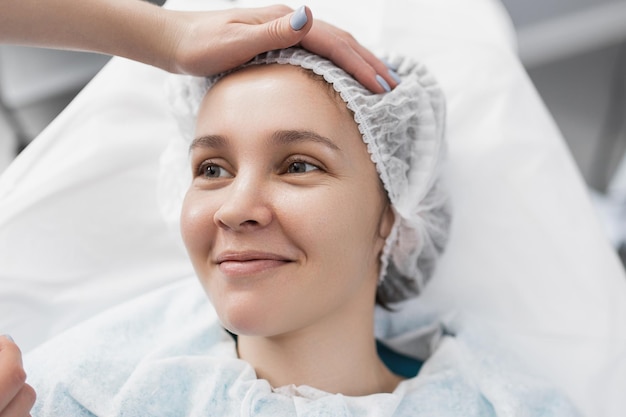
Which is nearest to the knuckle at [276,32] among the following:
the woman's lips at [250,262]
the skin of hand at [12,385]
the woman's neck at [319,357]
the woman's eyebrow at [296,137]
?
the woman's eyebrow at [296,137]

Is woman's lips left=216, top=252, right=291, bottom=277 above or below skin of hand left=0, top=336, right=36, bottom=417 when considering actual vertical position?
above

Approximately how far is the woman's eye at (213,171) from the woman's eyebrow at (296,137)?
0.11 metres

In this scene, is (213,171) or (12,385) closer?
(12,385)

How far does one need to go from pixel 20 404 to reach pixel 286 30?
0.64m

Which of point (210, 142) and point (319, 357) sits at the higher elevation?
point (210, 142)

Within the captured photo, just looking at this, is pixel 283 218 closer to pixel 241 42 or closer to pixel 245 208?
pixel 245 208

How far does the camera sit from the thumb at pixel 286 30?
107 cm

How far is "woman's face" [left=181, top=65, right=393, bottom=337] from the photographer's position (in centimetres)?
104

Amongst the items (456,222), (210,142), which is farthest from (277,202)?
(456,222)

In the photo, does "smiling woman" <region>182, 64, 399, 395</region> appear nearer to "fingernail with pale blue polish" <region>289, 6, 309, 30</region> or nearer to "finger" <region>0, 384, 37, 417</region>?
"fingernail with pale blue polish" <region>289, 6, 309, 30</region>

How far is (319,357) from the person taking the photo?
1.18m

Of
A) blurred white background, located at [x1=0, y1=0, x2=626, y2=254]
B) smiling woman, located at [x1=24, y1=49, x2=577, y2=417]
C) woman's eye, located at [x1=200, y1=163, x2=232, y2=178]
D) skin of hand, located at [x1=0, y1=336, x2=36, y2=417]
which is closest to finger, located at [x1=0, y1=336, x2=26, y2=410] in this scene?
skin of hand, located at [x1=0, y1=336, x2=36, y2=417]

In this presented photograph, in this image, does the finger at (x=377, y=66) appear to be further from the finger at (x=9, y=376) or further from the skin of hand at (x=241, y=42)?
the finger at (x=9, y=376)

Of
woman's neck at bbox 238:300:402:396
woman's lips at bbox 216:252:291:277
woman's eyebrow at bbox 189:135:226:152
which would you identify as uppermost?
woman's eyebrow at bbox 189:135:226:152
